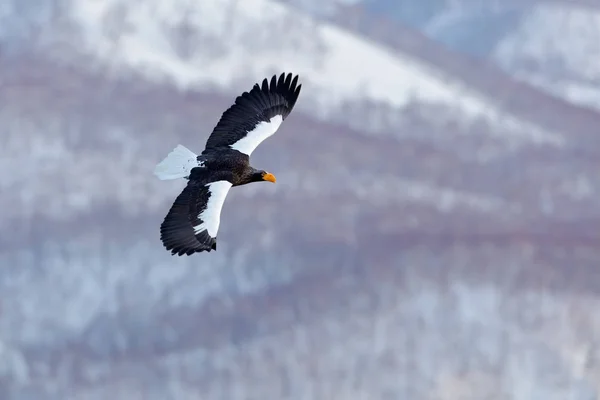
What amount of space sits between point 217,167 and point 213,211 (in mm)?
2062

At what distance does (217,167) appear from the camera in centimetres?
3700

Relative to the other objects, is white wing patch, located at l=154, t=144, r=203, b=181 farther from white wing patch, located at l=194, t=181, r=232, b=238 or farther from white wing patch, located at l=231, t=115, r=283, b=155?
white wing patch, located at l=231, t=115, r=283, b=155

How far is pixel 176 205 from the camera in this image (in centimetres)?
3562

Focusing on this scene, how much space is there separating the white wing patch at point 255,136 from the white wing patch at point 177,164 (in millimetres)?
2371

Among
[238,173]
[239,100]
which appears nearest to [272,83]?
[239,100]

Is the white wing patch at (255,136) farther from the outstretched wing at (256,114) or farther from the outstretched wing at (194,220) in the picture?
the outstretched wing at (194,220)

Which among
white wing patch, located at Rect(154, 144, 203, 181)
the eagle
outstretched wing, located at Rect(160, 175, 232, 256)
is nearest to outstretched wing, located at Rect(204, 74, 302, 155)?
the eagle

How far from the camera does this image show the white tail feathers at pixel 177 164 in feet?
118

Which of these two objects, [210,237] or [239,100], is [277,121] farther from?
[210,237]

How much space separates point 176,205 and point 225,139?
398 centimetres

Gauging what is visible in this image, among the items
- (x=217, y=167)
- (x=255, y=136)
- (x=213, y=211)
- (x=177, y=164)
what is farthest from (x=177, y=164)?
(x=255, y=136)

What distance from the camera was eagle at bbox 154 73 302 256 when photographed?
115 feet

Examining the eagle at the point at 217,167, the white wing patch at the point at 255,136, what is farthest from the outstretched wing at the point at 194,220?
the white wing patch at the point at 255,136

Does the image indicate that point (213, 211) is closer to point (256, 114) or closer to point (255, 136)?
point (255, 136)
